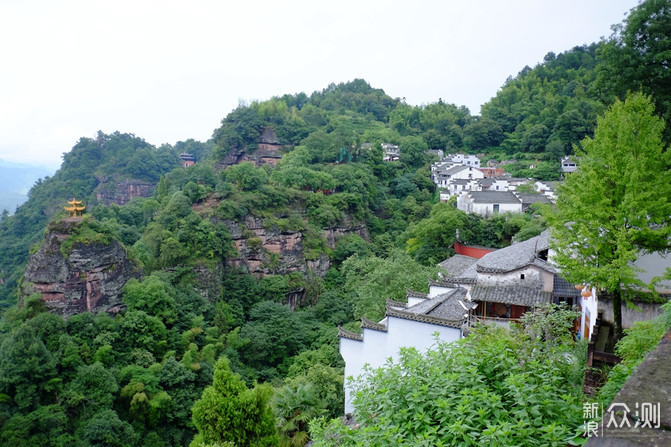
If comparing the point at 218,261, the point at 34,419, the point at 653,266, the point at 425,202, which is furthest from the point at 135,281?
the point at 425,202

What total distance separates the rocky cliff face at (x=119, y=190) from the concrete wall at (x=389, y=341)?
48.0 meters

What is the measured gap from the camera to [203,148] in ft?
243

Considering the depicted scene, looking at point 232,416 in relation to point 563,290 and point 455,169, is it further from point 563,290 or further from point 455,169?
point 455,169

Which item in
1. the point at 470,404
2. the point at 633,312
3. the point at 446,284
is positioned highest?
the point at 470,404

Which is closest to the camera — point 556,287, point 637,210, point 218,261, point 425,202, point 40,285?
point 637,210

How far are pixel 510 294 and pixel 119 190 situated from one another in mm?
51762

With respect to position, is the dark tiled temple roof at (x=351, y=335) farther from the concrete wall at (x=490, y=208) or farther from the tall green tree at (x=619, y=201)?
the concrete wall at (x=490, y=208)

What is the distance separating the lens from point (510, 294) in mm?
13641

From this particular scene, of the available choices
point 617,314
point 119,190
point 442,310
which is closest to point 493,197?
point 442,310

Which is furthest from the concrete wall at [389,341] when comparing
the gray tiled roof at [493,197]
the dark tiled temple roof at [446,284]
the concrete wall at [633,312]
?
the gray tiled roof at [493,197]

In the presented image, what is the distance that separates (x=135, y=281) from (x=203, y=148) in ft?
177

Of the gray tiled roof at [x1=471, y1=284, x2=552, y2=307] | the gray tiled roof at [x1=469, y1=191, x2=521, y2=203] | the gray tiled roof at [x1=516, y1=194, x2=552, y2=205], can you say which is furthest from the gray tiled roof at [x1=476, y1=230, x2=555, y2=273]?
the gray tiled roof at [x1=516, y1=194, x2=552, y2=205]

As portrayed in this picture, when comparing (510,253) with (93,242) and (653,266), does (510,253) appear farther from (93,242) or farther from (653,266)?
(93,242)

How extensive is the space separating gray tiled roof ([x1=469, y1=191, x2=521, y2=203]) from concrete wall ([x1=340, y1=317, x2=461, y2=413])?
24.0 metres
